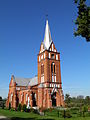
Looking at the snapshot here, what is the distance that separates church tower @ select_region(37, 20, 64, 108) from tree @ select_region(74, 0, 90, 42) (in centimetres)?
2751

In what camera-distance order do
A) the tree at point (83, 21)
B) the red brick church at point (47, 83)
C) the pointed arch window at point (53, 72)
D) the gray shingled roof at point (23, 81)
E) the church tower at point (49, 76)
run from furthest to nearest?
the gray shingled roof at point (23, 81), the pointed arch window at point (53, 72), the red brick church at point (47, 83), the church tower at point (49, 76), the tree at point (83, 21)

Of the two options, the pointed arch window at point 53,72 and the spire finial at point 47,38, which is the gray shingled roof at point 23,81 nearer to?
the pointed arch window at point 53,72

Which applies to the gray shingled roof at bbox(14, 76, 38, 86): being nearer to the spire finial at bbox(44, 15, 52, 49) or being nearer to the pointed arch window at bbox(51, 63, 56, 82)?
the pointed arch window at bbox(51, 63, 56, 82)

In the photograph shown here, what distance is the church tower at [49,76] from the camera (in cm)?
3974

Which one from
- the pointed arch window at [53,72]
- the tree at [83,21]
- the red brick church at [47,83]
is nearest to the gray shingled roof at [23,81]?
the red brick church at [47,83]

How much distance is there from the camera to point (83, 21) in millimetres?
12906

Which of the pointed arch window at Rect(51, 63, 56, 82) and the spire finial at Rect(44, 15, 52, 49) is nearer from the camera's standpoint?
the pointed arch window at Rect(51, 63, 56, 82)

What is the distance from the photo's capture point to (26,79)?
5831cm

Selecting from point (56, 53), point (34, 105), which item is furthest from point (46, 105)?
point (56, 53)

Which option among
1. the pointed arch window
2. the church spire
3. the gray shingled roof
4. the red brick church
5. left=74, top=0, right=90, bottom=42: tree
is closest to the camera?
left=74, top=0, right=90, bottom=42: tree

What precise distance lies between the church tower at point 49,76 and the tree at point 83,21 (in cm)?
2751

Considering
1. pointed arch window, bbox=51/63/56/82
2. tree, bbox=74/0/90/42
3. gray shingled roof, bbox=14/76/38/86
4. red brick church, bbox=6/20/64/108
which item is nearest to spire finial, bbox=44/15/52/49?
red brick church, bbox=6/20/64/108

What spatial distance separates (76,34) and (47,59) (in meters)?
28.7

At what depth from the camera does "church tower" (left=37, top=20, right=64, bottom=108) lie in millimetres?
39744
